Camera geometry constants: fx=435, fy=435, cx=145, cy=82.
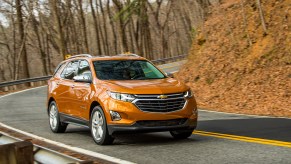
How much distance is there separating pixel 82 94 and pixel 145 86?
168 cm

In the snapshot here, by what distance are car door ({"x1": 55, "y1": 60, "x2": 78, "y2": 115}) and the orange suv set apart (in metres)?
0.02

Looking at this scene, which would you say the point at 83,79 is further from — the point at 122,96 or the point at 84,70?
the point at 122,96

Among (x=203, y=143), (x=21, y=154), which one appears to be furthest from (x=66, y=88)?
(x=21, y=154)

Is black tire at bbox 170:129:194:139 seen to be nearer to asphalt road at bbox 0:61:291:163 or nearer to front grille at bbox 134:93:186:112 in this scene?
asphalt road at bbox 0:61:291:163

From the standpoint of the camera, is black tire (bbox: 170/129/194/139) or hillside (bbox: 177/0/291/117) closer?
black tire (bbox: 170/129/194/139)

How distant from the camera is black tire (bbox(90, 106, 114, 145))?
8.53 metres

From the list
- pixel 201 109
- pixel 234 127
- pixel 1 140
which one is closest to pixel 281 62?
pixel 201 109

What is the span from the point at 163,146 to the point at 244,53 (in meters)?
12.6

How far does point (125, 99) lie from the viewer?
823cm

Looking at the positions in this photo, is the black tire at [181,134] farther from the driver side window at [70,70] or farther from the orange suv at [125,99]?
the driver side window at [70,70]

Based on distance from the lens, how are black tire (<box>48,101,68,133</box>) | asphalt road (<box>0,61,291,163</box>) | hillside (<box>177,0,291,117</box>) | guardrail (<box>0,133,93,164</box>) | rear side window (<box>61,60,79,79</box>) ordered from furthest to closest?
1. hillside (<box>177,0,291,117</box>)
2. black tire (<box>48,101,68,133</box>)
3. rear side window (<box>61,60,79,79</box>)
4. asphalt road (<box>0,61,291,163</box>)
5. guardrail (<box>0,133,93,164</box>)

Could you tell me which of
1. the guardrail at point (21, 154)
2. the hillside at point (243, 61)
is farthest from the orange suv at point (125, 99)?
the hillside at point (243, 61)

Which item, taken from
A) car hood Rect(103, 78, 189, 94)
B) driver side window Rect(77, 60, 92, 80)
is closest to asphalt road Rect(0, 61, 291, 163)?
car hood Rect(103, 78, 189, 94)

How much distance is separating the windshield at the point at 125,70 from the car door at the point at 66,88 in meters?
1.02
